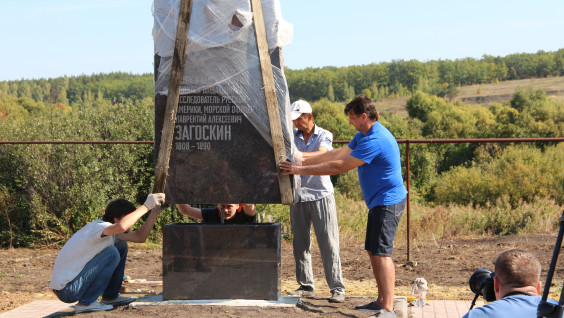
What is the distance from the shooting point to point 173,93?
17.0ft

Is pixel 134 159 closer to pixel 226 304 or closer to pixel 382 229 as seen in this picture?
pixel 226 304

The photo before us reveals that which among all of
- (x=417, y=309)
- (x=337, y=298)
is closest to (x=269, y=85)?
(x=337, y=298)

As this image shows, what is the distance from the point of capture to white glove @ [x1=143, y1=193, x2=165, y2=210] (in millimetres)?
5176

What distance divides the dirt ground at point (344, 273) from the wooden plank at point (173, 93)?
3.49ft

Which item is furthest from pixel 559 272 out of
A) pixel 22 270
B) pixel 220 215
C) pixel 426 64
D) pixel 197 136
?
pixel 426 64

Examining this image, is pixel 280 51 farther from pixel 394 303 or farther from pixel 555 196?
pixel 555 196

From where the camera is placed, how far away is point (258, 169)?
5234 millimetres

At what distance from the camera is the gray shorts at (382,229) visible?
500 cm

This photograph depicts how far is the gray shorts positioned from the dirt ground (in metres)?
0.53

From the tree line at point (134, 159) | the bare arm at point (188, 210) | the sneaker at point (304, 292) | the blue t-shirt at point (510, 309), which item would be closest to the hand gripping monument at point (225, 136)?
the bare arm at point (188, 210)

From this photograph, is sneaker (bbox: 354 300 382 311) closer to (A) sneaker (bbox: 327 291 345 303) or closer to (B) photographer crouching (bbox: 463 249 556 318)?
(A) sneaker (bbox: 327 291 345 303)

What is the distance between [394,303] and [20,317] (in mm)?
3238

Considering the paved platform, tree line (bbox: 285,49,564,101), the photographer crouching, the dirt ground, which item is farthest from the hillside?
the photographer crouching

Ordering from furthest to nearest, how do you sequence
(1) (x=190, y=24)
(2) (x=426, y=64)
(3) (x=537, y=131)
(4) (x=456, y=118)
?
(2) (x=426, y=64) → (4) (x=456, y=118) → (3) (x=537, y=131) → (1) (x=190, y=24)
